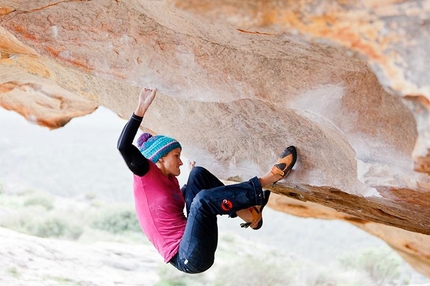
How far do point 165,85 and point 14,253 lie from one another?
17.2ft

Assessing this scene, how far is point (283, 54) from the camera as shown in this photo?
9.00ft

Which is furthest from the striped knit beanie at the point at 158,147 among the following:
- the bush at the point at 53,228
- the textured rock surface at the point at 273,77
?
the bush at the point at 53,228

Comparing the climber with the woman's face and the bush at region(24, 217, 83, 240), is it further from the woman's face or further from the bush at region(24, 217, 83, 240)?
the bush at region(24, 217, 83, 240)

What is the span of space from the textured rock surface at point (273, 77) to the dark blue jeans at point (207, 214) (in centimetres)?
50

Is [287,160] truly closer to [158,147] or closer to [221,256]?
[158,147]

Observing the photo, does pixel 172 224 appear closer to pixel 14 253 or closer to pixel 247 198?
pixel 247 198

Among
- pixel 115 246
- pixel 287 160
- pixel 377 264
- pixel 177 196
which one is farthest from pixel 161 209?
pixel 377 264

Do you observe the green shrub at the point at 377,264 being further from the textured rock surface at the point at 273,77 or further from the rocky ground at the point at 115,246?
the textured rock surface at the point at 273,77

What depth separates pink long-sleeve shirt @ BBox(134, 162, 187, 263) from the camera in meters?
3.21

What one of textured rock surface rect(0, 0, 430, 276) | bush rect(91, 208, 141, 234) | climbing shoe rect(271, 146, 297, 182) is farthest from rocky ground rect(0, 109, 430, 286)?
climbing shoe rect(271, 146, 297, 182)

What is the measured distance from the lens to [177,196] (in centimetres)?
332

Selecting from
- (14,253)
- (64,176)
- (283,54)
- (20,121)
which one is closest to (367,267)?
(14,253)

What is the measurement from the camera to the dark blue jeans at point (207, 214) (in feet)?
9.71

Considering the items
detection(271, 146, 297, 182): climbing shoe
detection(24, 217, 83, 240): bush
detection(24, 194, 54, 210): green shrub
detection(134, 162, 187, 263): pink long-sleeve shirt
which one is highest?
detection(271, 146, 297, 182): climbing shoe
